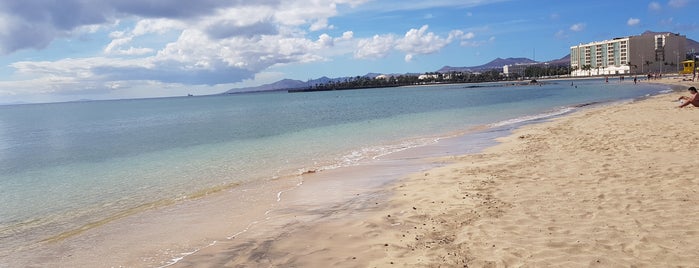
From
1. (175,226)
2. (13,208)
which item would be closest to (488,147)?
(175,226)

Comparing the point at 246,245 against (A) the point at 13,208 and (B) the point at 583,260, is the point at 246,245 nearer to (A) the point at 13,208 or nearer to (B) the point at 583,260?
(B) the point at 583,260

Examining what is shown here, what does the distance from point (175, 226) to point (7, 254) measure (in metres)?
2.44

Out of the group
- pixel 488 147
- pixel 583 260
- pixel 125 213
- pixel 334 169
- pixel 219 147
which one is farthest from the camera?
pixel 219 147

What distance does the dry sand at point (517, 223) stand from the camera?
5145 mm

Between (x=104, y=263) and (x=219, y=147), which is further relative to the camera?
(x=219, y=147)

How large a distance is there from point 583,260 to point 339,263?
2565 millimetres

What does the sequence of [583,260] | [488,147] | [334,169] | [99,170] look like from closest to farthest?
[583,260] → [334,169] → [488,147] → [99,170]

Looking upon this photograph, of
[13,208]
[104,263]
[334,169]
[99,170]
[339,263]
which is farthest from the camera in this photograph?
[99,170]

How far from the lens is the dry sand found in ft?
16.9

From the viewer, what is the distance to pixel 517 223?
6254 millimetres

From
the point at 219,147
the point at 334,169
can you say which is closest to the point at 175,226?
the point at 334,169

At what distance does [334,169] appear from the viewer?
1339 centimetres

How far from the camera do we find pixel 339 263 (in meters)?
5.49

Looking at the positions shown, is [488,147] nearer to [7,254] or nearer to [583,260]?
[583,260]
